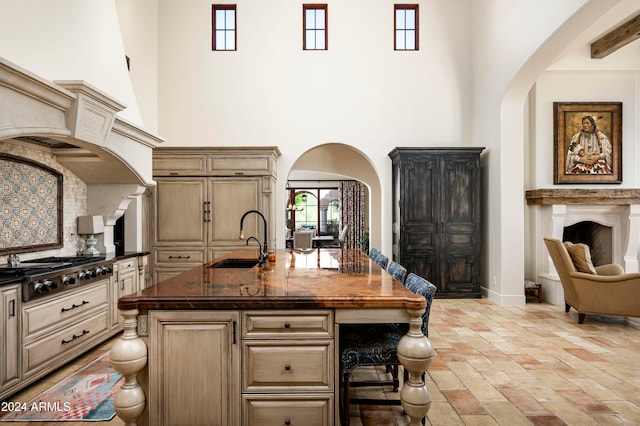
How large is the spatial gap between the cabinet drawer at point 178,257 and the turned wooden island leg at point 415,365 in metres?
4.35

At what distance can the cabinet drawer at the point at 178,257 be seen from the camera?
5.68 metres

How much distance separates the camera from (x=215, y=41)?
21.4 feet

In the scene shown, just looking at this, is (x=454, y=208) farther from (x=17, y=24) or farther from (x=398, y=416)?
(x=17, y=24)

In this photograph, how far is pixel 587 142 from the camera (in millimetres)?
6152

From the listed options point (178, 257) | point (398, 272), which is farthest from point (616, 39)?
point (178, 257)

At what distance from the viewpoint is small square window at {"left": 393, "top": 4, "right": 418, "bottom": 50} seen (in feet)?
21.5

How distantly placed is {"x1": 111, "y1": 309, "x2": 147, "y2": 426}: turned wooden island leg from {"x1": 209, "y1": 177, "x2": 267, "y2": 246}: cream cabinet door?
3.74m

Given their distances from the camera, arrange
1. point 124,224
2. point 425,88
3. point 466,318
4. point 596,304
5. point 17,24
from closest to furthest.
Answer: point 17,24
point 596,304
point 466,318
point 124,224
point 425,88

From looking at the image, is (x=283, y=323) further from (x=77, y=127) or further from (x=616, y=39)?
(x=616, y=39)

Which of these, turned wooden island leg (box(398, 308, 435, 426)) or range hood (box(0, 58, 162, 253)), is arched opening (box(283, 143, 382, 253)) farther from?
turned wooden island leg (box(398, 308, 435, 426))

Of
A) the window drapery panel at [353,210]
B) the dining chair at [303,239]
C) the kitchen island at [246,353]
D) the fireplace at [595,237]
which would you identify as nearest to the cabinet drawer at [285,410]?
the kitchen island at [246,353]

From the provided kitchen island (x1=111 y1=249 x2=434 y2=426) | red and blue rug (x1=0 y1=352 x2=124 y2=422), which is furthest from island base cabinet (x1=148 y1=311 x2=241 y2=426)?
red and blue rug (x1=0 y1=352 x2=124 y2=422)

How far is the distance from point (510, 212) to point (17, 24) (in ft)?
19.0

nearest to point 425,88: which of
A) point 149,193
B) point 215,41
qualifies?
point 215,41
